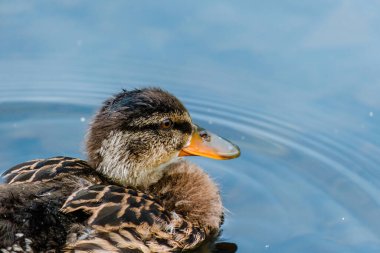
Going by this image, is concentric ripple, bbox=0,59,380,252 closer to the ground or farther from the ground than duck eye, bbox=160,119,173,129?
closer to the ground

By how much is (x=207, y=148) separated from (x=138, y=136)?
0.68 m

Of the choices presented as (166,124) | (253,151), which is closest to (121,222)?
(166,124)

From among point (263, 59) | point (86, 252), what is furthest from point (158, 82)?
point (86, 252)

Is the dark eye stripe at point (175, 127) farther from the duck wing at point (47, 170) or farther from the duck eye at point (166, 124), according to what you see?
the duck wing at point (47, 170)

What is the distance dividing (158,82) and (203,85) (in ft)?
1.52

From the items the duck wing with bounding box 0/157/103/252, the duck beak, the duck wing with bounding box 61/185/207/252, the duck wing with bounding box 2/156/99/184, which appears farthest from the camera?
the duck beak

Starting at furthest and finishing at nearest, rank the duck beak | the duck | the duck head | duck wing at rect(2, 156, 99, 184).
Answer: the duck beak < the duck head < duck wing at rect(2, 156, 99, 184) < the duck

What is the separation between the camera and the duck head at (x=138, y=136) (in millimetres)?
7281

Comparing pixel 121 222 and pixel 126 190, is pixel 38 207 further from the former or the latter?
pixel 126 190

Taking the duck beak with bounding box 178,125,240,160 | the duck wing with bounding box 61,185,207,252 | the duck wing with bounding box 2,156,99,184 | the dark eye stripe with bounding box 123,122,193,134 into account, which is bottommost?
the duck wing with bounding box 61,185,207,252

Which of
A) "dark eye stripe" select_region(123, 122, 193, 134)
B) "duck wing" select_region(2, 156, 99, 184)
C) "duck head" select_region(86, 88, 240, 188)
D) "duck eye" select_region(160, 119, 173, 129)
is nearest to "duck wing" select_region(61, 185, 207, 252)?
"duck wing" select_region(2, 156, 99, 184)

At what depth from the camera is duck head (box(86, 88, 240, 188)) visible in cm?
728

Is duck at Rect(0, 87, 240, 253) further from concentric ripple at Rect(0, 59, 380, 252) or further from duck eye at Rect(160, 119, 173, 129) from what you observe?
concentric ripple at Rect(0, 59, 380, 252)

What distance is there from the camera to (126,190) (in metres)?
6.94
